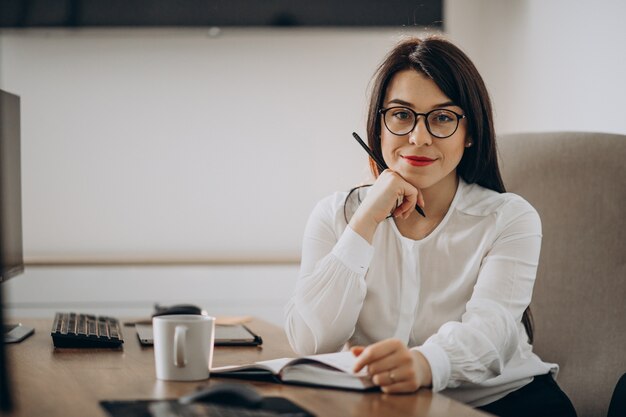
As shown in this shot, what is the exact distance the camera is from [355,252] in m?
1.43

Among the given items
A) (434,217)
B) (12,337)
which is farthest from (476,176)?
(12,337)

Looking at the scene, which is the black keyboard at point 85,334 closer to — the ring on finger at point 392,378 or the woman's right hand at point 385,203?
the woman's right hand at point 385,203

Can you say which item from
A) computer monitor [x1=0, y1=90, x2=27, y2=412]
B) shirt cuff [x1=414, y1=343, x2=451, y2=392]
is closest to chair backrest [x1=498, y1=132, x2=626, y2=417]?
shirt cuff [x1=414, y1=343, x2=451, y2=392]

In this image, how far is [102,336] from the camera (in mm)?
1464

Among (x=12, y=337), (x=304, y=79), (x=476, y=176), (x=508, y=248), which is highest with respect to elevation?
(x=304, y=79)

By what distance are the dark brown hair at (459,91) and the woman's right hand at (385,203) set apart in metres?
0.15

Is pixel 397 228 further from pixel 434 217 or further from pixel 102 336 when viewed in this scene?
pixel 102 336

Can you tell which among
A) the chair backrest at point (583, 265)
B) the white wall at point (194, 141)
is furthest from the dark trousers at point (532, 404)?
the white wall at point (194, 141)

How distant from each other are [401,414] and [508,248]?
2.00 feet

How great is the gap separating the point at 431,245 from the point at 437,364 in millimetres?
420

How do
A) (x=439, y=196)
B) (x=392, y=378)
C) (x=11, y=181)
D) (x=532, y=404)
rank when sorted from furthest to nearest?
(x=11, y=181)
(x=439, y=196)
(x=532, y=404)
(x=392, y=378)

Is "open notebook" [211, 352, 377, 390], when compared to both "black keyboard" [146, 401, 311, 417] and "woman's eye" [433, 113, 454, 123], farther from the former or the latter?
"woman's eye" [433, 113, 454, 123]

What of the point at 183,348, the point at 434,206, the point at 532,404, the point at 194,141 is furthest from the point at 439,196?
the point at 194,141

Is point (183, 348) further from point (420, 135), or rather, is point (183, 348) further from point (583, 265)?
point (583, 265)
